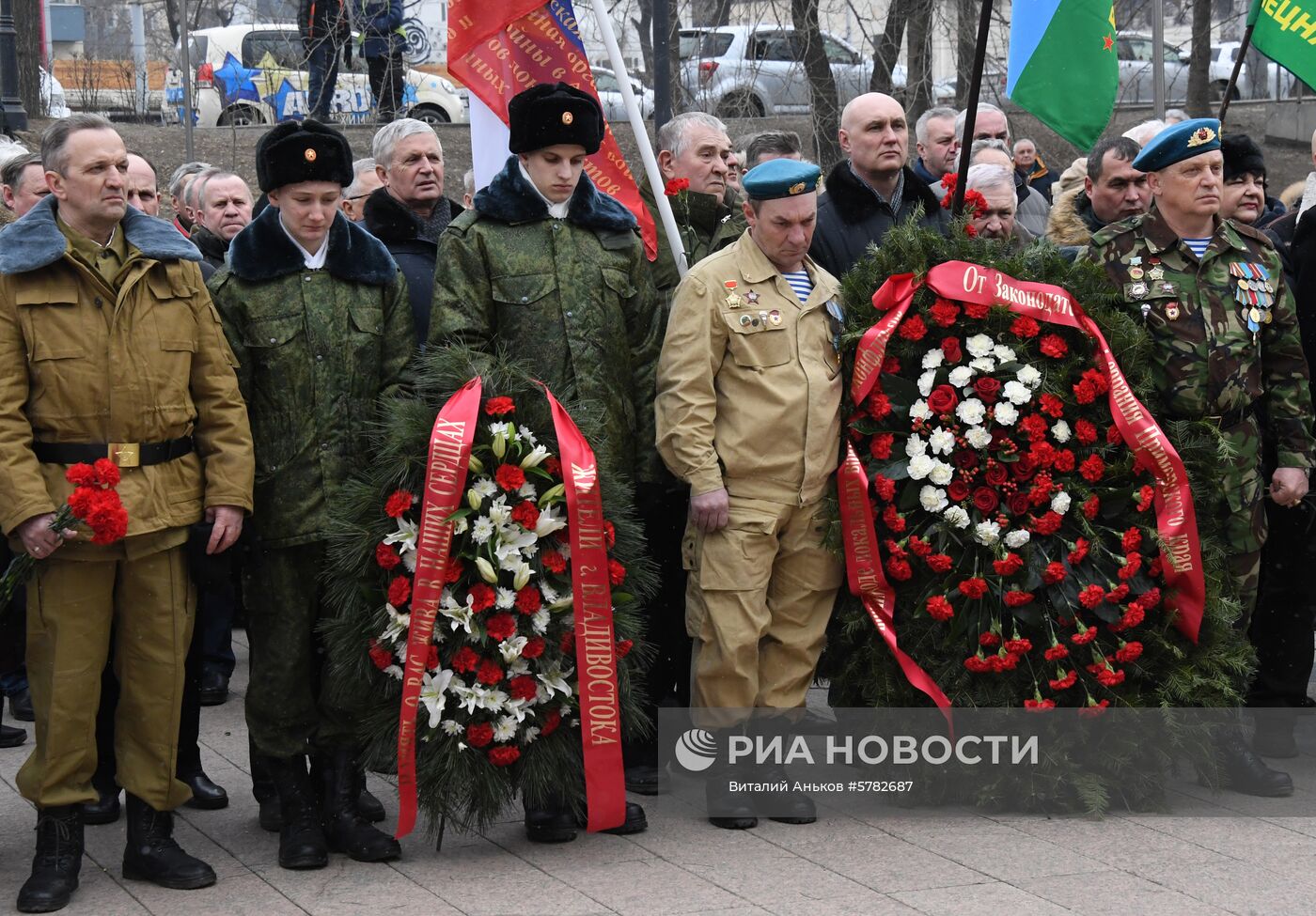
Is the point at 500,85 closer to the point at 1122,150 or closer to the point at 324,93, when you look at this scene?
the point at 1122,150

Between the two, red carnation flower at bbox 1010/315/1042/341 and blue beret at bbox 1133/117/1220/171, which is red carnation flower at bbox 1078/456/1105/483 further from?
blue beret at bbox 1133/117/1220/171

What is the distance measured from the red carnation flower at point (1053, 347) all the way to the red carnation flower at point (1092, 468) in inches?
13.9

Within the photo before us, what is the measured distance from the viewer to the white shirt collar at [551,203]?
5.37m

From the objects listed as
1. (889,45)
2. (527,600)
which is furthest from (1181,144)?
(889,45)

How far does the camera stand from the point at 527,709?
16.3 feet

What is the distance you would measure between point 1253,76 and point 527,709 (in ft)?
80.9

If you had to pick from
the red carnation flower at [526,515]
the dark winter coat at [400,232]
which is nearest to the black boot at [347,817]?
the red carnation flower at [526,515]

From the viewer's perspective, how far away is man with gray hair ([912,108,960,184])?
812 centimetres

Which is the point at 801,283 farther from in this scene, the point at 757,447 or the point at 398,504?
the point at 398,504

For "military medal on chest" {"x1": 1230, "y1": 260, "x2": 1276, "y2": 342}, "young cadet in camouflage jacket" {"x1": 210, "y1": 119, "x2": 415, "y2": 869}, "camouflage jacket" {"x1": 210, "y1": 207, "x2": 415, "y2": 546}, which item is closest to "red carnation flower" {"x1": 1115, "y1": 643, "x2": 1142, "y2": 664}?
"military medal on chest" {"x1": 1230, "y1": 260, "x2": 1276, "y2": 342}

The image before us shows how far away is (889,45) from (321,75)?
575 cm

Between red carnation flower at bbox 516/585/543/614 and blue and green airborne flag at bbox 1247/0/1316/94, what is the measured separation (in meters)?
4.36

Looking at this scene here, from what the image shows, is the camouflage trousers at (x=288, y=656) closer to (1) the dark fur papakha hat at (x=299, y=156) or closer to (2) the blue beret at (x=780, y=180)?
(1) the dark fur papakha hat at (x=299, y=156)

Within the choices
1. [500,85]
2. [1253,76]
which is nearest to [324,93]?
[500,85]
